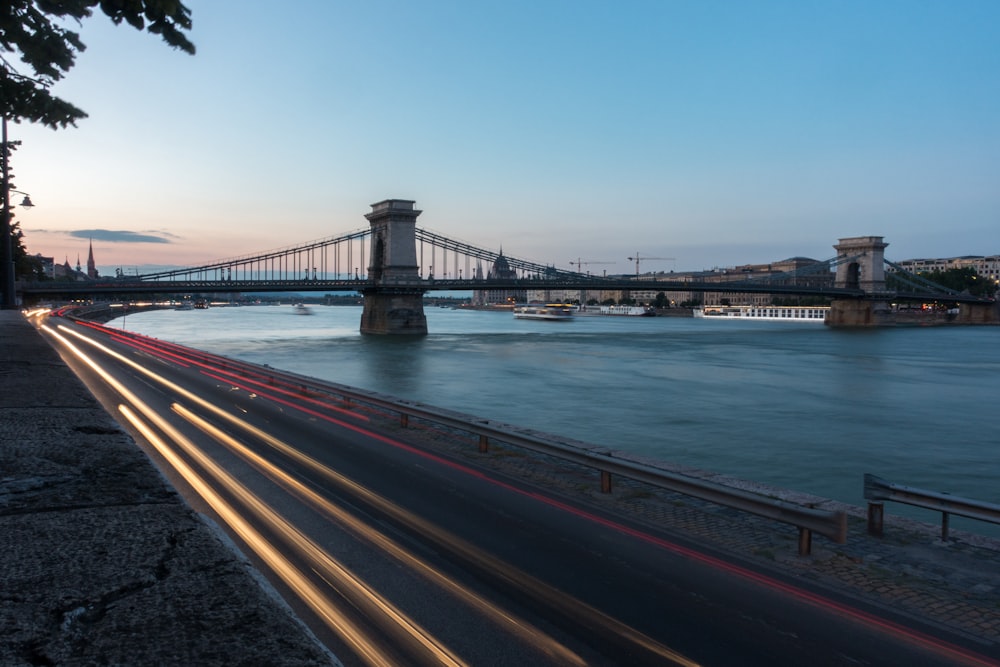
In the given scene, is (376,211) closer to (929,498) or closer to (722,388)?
(722,388)

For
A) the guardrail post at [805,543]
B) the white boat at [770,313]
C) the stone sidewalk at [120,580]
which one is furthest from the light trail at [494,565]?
the white boat at [770,313]

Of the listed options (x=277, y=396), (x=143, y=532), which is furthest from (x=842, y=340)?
(x=143, y=532)

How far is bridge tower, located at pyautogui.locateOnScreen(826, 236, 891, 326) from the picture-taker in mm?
113938

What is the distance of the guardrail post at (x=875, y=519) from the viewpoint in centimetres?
781

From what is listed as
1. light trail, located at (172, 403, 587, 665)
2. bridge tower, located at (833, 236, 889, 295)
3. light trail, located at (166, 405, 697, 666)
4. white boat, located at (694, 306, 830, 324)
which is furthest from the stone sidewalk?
white boat, located at (694, 306, 830, 324)

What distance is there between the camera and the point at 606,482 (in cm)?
951

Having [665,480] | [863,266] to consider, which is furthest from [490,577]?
[863,266]

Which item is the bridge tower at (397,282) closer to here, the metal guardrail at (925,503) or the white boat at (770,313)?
the metal guardrail at (925,503)

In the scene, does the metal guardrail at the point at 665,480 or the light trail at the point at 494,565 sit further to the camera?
the metal guardrail at the point at 665,480

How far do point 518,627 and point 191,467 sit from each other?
7230mm

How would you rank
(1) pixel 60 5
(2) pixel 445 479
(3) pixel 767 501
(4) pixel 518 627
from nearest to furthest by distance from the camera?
(4) pixel 518 627 → (1) pixel 60 5 → (3) pixel 767 501 → (2) pixel 445 479

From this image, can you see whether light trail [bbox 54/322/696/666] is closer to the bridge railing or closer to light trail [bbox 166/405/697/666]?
light trail [bbox 166/405/697/666]

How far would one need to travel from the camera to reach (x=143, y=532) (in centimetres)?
363

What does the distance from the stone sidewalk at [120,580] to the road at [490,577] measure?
186 cm
